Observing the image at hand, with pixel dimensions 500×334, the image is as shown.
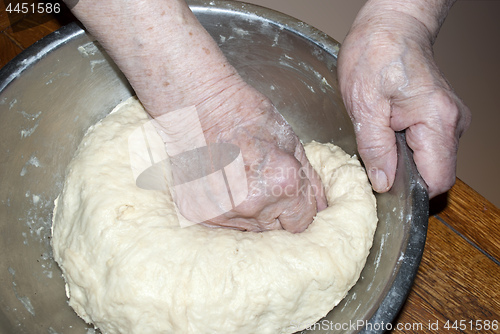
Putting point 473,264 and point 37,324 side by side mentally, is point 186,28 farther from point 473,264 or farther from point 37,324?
point 473,264

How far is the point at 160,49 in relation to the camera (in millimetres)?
896

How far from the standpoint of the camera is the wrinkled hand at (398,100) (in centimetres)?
87

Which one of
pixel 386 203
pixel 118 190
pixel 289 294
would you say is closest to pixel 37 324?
pixel 118 190

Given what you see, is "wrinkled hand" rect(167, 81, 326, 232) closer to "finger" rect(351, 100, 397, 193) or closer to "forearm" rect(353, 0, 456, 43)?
"finger" rect(351, 100, 397, 193)

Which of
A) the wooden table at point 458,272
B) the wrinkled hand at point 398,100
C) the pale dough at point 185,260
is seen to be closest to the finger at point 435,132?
the wrinkled hand at point 398,100

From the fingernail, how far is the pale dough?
0.19ft

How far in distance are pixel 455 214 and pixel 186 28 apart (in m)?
0.87

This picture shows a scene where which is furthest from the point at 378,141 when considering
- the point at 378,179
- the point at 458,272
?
the point at 458,272

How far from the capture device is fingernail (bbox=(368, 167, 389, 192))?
0.95m

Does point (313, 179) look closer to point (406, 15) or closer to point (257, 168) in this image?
point (257, 168)

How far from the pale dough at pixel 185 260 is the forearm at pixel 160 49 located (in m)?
0.22

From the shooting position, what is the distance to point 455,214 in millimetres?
1210

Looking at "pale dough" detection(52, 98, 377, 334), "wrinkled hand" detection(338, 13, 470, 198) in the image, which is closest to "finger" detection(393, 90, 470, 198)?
"wrinkled hand" detection(338, 13, 470, 198)

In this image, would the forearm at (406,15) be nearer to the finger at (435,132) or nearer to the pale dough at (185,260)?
the finger at (435,132)
